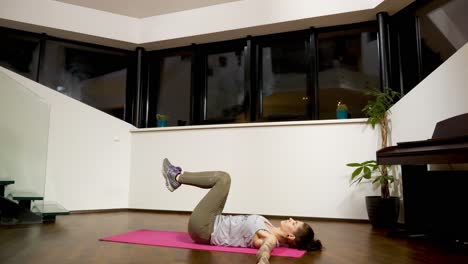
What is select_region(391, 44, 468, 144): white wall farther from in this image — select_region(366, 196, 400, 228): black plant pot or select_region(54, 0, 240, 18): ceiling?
select_region(54, 0, 240, 18): ceiling

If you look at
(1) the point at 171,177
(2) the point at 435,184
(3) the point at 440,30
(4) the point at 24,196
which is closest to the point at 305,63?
(3) the point at 440,30

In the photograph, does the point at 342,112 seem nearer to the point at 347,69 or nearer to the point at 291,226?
the point at 347,69

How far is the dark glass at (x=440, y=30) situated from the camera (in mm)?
3166

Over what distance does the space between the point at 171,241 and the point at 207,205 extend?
0.41 meters

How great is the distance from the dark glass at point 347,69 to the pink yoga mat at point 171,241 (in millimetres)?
2609

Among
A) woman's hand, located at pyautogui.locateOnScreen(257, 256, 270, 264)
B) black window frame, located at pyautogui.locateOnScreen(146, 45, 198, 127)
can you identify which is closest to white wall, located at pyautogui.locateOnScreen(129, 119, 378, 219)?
black window frame, located at pyautogui.locateOnScreen(146, 45, 198, 127)

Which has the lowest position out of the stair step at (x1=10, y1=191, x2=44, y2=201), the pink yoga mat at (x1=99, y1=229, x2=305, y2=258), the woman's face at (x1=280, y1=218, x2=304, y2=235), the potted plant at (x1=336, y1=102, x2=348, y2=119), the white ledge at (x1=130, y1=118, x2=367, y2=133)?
the pink yoga mat at (x1=99, y1=229, x2=305, y2=258)

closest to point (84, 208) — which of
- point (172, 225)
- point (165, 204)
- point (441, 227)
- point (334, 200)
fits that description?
point (165, 204)

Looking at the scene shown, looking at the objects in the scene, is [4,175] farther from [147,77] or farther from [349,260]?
[349,260]

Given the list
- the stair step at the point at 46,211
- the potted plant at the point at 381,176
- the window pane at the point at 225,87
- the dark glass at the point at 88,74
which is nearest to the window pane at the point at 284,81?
the window pane at the point at 225,87

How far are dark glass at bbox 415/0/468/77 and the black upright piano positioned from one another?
3.70ft

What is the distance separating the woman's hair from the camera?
211 cm

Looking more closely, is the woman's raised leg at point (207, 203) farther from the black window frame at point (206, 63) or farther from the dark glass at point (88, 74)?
the dark glass at point (88, 74)

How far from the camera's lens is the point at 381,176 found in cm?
340
